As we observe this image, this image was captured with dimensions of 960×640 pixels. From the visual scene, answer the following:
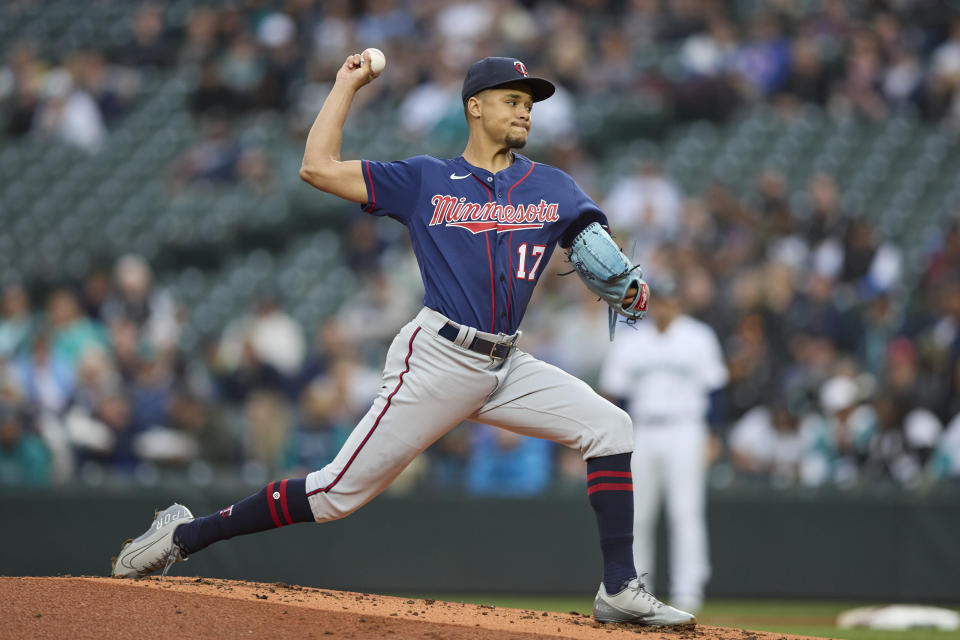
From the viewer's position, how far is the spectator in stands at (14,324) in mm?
9898

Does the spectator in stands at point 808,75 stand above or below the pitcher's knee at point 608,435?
above

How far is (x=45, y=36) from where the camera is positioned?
51.0 ft

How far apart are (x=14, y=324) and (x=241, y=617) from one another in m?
6.77

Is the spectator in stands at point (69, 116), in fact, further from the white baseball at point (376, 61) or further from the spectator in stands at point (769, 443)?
the white baseball at point (376, 61)

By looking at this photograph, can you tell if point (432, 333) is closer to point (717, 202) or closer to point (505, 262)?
point (505, 262)

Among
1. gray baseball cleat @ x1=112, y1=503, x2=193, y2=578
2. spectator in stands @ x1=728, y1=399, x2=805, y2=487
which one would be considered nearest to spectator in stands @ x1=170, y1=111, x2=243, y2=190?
spectator in stands @ x1=728, y1=399, x2=805, y2=487

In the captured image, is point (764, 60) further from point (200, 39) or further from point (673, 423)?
point (200, 39)

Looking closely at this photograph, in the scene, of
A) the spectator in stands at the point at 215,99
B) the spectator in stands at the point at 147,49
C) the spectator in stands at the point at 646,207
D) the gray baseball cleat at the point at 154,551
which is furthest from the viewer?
the spectator in stands at the point at 147,49

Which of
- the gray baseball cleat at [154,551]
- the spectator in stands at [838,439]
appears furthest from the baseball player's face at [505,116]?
the spectator in stands at [838,439]

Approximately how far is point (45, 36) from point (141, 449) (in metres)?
8.77

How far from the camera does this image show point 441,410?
4.20m

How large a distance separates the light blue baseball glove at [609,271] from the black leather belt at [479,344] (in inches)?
16.7

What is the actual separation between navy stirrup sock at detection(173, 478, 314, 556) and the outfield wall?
355 cm

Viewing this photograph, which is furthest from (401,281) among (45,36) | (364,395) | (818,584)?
(45,36)
